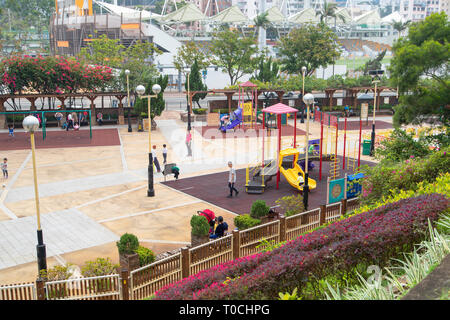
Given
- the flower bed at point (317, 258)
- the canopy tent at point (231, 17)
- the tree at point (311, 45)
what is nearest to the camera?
the flower bed at point (317, 258)

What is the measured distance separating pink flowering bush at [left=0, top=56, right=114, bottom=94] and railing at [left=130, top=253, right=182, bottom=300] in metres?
30.5

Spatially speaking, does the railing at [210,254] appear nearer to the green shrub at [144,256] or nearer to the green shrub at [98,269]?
the green shrub at [144,256]

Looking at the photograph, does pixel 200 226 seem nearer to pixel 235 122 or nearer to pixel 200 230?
pixel 200 230

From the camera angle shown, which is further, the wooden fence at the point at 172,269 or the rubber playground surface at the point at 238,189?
the rubber playground surface at the point at 238,189

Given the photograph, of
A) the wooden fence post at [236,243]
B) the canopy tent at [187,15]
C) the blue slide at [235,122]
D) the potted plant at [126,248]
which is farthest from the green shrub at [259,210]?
the canopy tent at [187,15]

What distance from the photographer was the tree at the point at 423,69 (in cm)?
1778

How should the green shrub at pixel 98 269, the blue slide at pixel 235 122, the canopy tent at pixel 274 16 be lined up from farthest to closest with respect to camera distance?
1. the canopy tent at pixel 274 16
2. the blue slide at pixel 235 122
3. the green shrub at pixel 98 269

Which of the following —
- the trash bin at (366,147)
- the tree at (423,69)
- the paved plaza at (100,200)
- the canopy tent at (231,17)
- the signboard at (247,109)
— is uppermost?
the canopy tent at (231,17)

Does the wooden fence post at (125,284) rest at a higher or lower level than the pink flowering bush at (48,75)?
lower

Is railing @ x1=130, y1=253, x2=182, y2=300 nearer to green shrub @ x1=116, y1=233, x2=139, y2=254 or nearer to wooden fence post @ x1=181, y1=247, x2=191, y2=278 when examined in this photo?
wooden fence post @ x1=181, y1=247, x2=191, y2=278

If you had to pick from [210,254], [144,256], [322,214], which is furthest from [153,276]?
[322,214]

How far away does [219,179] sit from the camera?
909 inches

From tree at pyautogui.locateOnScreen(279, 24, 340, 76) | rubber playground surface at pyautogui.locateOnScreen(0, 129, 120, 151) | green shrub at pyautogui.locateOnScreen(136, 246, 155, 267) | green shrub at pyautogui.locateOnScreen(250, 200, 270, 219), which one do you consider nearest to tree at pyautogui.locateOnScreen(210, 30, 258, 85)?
tree at pyautogui.locateOnScreen(279, 24, 340, 76)

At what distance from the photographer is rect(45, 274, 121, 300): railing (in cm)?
1017
